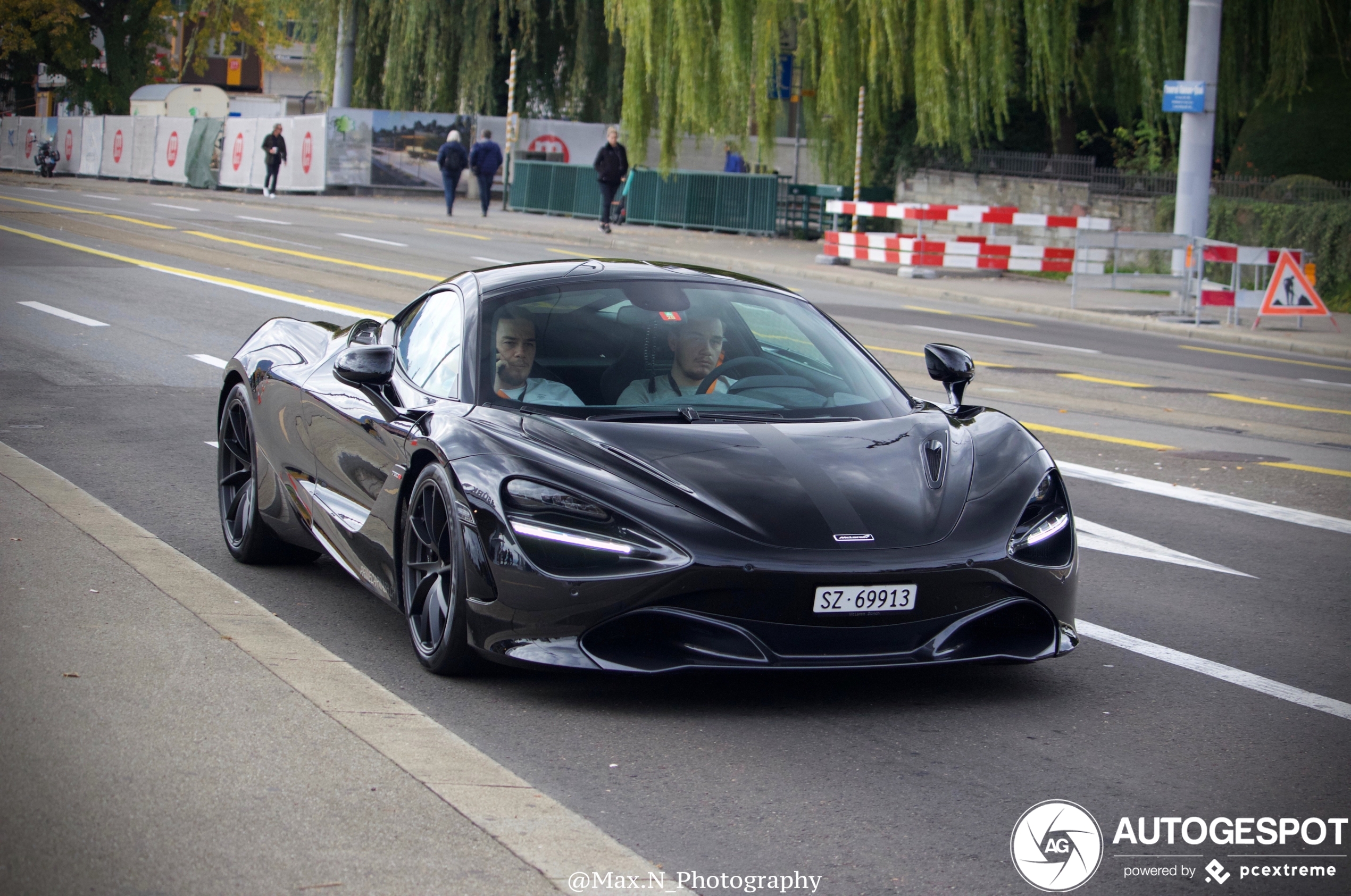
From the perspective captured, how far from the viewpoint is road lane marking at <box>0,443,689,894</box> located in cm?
384

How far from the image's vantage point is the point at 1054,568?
523cm

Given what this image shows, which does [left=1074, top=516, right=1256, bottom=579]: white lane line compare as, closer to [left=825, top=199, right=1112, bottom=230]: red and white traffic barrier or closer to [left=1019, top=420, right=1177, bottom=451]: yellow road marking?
[left=1019, top=420, right=1177, bottom=451]: yellow road marking

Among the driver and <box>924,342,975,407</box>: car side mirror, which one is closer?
the driver

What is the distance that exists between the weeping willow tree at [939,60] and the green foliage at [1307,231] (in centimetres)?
212

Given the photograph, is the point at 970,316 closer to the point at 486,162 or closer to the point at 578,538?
the point at 578,538

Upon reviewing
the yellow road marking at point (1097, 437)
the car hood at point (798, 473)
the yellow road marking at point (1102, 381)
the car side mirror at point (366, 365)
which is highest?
the car side mirror at point (366, 365)

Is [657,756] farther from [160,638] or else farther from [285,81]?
[285,81]

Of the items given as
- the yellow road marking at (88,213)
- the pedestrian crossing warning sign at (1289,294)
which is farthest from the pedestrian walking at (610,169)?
the pedestrian crossing warning sign at (1289,294)

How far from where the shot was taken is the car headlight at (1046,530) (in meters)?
5.18

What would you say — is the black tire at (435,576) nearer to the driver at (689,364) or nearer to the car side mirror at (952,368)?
the driver at (689,364)

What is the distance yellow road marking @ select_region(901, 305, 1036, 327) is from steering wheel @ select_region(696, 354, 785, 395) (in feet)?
50.7

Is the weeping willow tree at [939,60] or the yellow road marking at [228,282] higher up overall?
the weeping willow tree at [939,60]

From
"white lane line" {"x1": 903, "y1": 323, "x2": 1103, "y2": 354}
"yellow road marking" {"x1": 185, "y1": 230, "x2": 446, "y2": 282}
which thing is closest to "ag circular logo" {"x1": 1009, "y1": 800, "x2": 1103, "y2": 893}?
"white lane line" {"x1": 903, "y1": 323, "x2": 1103, "y2": 354}

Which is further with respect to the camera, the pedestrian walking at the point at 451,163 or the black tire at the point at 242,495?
the pedestrian walking at the point at 451,163
